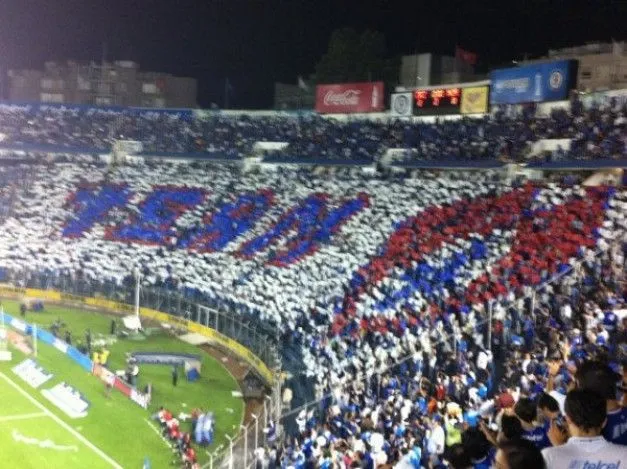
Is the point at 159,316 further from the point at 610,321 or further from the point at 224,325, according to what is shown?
the point at 610,321

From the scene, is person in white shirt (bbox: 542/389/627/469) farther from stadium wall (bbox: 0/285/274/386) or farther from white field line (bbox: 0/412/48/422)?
white field line (bbox: 0/412/48/422)

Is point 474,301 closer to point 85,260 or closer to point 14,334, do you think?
point 14,334

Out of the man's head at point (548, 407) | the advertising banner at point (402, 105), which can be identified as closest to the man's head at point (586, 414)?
the man's head at point (548, 407)

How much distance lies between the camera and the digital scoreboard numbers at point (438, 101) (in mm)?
32031

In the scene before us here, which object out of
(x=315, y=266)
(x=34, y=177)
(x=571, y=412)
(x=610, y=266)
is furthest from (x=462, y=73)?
(x=571, y=412)

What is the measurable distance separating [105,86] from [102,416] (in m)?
50.0

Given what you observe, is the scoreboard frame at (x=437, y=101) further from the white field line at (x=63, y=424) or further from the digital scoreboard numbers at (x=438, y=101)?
the white field line at (x=63, y=424)

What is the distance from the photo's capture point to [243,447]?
14.8 meters

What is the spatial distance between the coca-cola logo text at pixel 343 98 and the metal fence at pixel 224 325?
17011mm

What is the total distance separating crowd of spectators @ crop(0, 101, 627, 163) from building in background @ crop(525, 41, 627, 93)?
737 centimetres

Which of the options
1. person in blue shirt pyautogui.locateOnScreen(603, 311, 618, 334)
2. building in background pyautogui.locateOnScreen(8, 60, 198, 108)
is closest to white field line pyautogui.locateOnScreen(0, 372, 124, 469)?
person in blue shirt pyautogui.locateOnScreen(603, 311, 618, 334)

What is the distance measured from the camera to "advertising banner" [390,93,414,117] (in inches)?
1352

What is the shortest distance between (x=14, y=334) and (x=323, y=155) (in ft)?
57.0

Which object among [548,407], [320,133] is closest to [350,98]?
[320,133]
